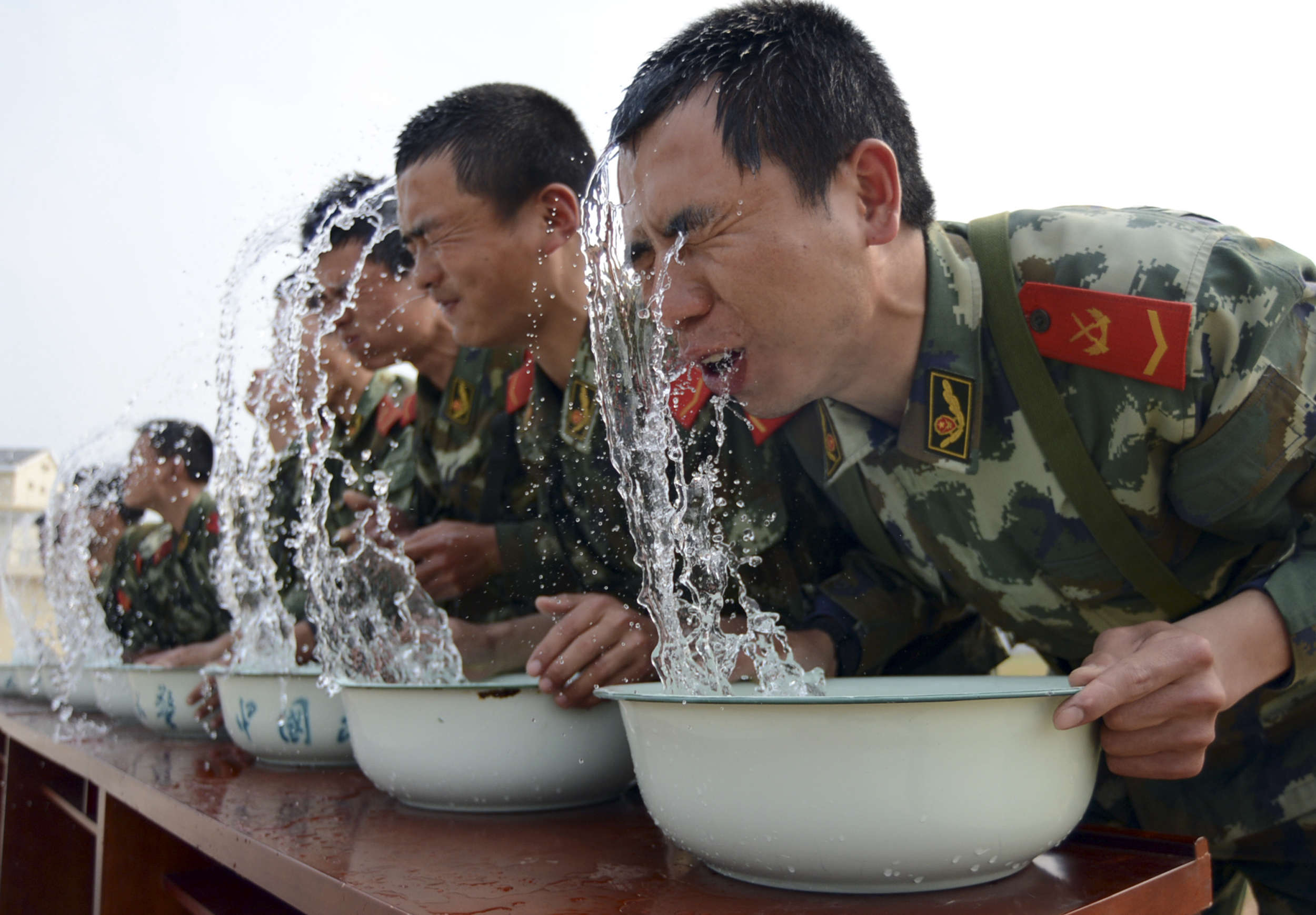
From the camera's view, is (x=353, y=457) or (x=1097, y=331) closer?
(x=1097, y=331)

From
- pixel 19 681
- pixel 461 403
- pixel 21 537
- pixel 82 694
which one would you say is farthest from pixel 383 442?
pixel 21 537

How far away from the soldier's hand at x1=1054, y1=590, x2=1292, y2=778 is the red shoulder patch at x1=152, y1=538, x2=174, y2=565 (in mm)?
4048

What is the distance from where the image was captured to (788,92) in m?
0.99

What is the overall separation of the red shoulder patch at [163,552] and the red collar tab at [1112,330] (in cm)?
387

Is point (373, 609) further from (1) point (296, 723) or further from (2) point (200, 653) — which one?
(2) point (200, 653)

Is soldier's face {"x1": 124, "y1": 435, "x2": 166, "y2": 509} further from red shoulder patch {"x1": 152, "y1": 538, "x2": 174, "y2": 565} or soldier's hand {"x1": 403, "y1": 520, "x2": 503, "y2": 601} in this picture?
soldier's hand {"x1": 403, "y1": 520, "x2": 503, "y2": 601}

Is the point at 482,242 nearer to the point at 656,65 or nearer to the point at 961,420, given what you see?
the point at 656,65

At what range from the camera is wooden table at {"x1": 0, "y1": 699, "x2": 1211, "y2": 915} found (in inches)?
25.7

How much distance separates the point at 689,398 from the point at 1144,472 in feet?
1.94

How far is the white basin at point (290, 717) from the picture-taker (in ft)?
4.29

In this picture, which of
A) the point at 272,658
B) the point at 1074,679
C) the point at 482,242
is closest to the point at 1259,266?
the point at 1074,679

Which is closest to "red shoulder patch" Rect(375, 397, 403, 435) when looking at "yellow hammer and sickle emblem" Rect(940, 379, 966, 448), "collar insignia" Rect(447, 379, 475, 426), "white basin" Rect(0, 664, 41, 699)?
"collar insignia" Rect(447, 379, 475, 426)

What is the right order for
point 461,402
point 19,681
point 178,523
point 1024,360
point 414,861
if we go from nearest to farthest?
point 414,861, point 1024,360, point 461,402, point 19,681, point 178,523

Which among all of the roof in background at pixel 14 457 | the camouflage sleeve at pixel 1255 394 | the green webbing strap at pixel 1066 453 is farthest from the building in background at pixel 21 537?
the camouflage sleeve at pixel 1255 394
